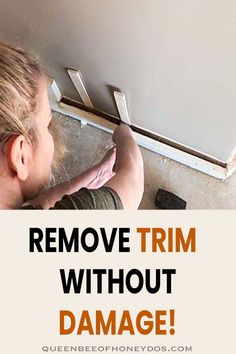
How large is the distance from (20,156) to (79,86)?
22.1 inches

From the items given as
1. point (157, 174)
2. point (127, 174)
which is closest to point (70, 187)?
point (127, 174)

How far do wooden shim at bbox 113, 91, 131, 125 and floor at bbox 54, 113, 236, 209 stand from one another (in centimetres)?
11

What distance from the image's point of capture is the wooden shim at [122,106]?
1.12m

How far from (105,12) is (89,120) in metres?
0.61

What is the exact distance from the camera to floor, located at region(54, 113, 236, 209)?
1283 mm

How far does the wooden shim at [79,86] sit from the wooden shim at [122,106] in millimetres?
113

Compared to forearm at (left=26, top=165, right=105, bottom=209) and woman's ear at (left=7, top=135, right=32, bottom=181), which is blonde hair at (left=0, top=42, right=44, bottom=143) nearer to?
woman's ear at (left=7, top=135, right=32, bottom=181)

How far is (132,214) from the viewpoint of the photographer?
2.57 ft

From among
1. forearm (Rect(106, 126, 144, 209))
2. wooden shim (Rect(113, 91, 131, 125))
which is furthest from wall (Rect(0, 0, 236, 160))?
forearm (Rect(106, 126, 144, 209))

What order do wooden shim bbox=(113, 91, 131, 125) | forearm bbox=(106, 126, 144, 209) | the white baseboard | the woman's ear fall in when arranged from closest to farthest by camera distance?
the woman's ear
forearm bbox=(106, 126, 144, 209)
wooden shim bbox=(113, 91, 131, 125)
the white baseboard

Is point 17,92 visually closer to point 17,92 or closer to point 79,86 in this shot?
point 17,92

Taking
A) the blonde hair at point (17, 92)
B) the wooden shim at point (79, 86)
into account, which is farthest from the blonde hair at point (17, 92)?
the wooden shim at point (79, 86)

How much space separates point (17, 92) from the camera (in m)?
0.71

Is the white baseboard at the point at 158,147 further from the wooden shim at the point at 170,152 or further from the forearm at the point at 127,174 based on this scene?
the forearm at the point at 127,174
